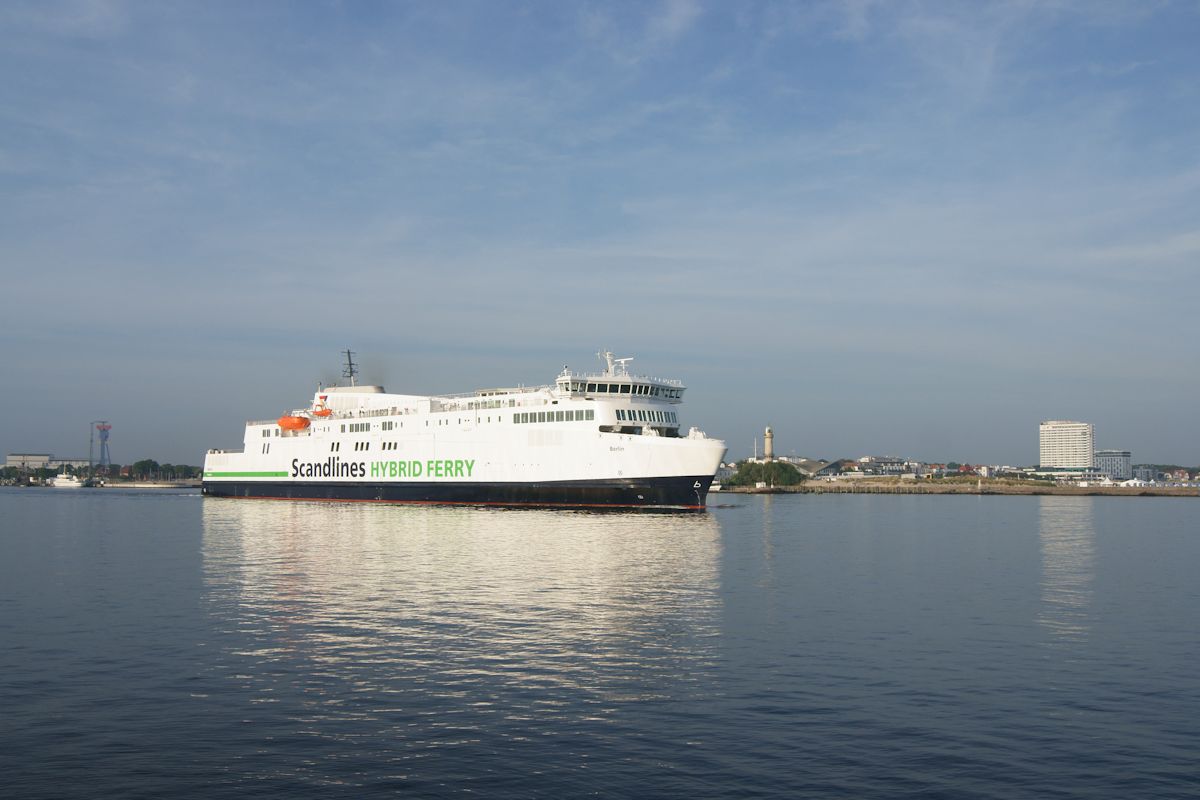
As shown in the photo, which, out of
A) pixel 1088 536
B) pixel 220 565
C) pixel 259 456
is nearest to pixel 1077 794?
pixel 220 565

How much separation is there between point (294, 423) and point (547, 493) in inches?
1474

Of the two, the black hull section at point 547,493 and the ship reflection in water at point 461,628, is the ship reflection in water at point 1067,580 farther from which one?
the black hull section at point 547,493

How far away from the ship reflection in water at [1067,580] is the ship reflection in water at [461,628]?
375 inches

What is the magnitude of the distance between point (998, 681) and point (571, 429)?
51455 millimetres

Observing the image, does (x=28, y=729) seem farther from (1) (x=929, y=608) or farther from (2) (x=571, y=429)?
(2) (x=571, y=429)

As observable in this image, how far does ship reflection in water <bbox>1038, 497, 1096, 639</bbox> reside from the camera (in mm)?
25438

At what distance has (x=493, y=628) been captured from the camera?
23641 millimetres

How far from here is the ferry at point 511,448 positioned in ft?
219

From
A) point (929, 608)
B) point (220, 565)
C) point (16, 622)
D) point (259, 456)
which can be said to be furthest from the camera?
point (259, 456)

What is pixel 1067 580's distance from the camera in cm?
3491

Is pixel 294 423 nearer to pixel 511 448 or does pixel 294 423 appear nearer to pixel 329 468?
pixel 329 468

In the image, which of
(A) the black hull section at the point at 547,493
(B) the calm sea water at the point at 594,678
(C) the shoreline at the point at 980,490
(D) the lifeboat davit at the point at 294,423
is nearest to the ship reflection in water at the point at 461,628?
(B) the calm sea water at the point at 594,678

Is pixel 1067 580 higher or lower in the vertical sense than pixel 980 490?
higher

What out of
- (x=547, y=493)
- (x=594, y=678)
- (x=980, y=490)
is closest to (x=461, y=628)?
(x=594, y=678)
